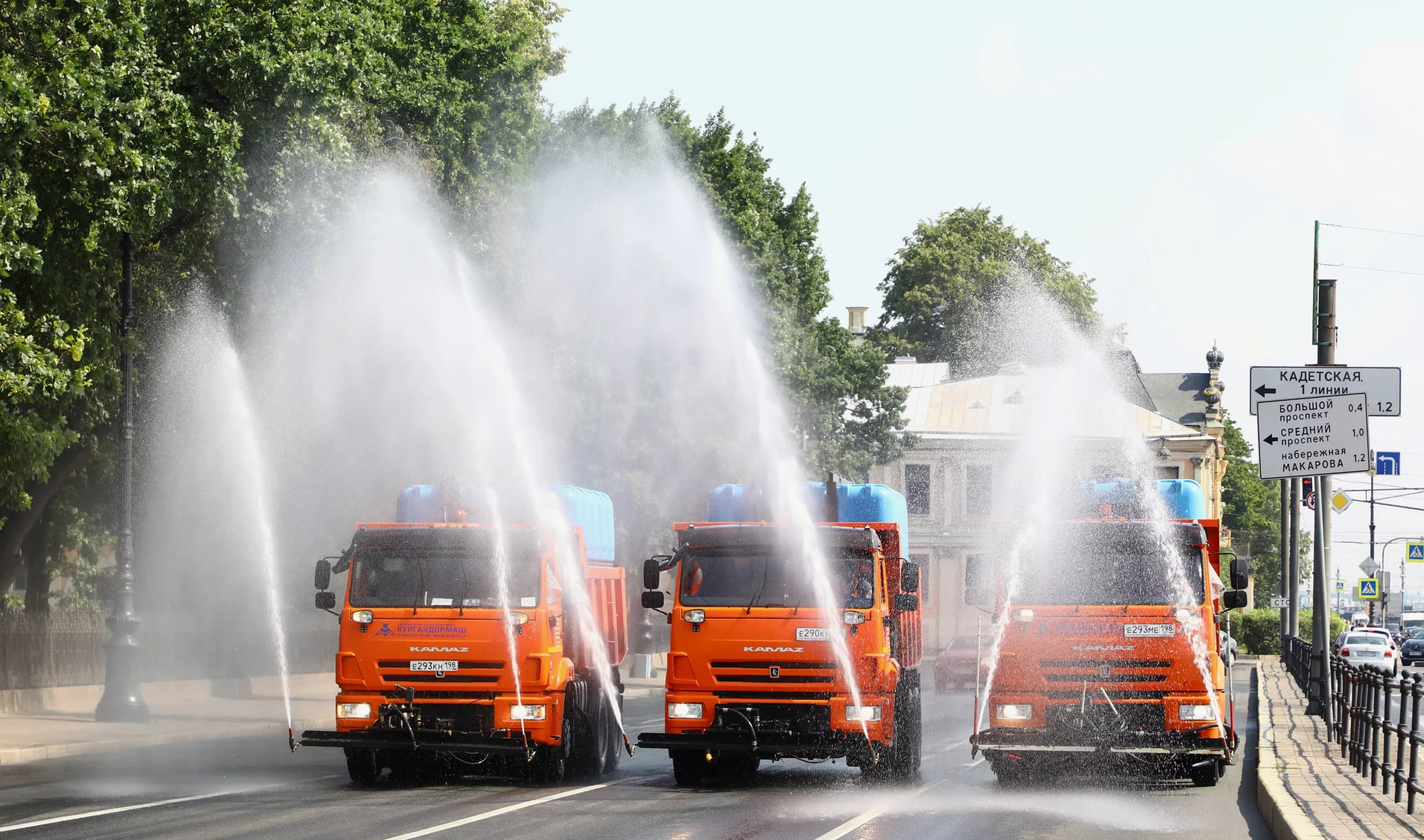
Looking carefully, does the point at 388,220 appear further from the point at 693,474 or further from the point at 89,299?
the point at 693,474

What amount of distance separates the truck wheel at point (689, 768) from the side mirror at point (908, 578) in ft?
9.03

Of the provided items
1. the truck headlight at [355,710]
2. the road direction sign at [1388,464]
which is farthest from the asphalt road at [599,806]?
the road direction sign at [1388,464]

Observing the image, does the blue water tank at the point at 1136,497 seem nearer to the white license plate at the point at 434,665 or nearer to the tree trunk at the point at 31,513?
the white license plate at the point at 434,665

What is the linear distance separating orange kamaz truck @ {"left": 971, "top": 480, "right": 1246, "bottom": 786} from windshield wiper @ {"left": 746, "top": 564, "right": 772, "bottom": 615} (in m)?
2.41

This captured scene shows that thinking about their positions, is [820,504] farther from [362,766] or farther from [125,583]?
[125,583]

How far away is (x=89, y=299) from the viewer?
27.5 metres

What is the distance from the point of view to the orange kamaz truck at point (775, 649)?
17.7 meters

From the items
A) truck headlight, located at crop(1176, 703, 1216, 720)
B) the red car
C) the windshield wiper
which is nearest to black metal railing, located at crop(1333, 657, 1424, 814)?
truck headlight, located at crop(1176, 703, 1216, 720)

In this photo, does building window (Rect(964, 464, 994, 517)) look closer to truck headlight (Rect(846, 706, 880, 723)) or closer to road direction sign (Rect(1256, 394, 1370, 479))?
road direction sign (Rect(1256, 394, 1370, 479))

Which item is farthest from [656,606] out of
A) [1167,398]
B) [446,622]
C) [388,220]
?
[1167,398]

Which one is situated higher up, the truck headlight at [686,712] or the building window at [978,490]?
the building window at [978,490]

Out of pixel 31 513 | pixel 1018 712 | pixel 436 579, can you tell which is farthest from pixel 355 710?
pixel 31 513

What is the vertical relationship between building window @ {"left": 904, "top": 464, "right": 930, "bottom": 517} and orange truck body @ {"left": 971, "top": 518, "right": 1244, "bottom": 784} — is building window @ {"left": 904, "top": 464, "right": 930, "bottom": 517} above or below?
above

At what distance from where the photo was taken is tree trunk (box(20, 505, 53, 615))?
37094 mm
